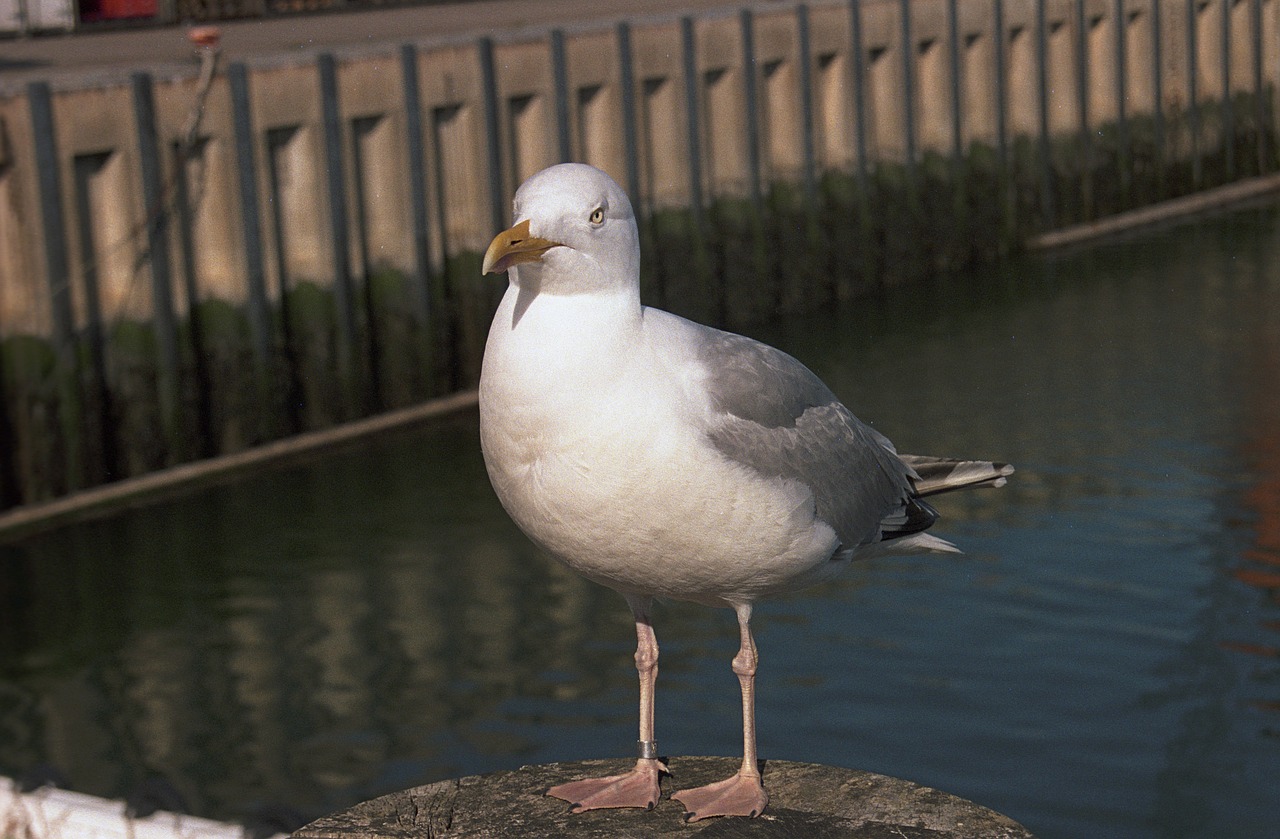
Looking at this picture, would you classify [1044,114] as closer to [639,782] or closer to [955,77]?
[955,77]

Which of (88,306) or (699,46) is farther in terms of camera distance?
(699,46)

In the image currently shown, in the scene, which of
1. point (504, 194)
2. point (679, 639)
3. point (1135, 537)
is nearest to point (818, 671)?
point (679, 639)

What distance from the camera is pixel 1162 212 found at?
34.6m

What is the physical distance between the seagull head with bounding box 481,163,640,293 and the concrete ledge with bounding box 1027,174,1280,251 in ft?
86.9

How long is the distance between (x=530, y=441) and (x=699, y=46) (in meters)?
20.1

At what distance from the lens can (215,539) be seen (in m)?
19.0

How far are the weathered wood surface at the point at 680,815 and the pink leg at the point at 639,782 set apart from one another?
0.04m

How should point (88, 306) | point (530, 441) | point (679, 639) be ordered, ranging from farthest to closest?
point (88, 306), point (679, 639), point (530, 441)

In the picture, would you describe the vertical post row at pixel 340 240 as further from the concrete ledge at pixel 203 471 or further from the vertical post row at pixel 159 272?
the vertical post row at pixel 159 272

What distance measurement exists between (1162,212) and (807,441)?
94.8 feet

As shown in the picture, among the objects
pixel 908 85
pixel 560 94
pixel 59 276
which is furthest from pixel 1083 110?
pixel 59 276

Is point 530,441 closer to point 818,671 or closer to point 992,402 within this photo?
point 818,671

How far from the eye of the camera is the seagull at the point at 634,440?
21.1 feet

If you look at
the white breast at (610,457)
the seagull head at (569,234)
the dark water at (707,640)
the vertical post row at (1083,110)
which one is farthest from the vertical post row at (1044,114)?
the seagull head at (569,234)
